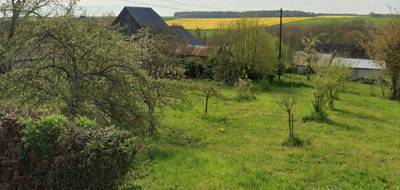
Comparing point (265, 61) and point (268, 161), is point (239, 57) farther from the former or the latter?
point (268, 161)

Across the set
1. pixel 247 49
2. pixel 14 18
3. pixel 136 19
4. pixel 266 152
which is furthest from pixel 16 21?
pixel 136 19

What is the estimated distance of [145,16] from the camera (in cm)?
4169

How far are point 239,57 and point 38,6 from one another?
20.4 m

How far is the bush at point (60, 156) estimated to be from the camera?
483cm

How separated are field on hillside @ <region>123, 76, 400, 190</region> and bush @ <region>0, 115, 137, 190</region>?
0.66m

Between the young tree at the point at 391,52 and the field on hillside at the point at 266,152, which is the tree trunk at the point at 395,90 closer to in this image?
the young tree at the point at 391,52

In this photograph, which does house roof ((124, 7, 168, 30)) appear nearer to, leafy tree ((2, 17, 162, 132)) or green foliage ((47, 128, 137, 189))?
leafy tree ((2, 17, 162, 132))

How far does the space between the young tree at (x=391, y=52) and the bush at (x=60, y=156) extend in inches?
1066

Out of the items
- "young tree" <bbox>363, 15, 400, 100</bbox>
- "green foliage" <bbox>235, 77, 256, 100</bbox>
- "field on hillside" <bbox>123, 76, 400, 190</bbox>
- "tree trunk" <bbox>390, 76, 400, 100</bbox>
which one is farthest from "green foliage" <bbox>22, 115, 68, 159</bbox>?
"tree trunk" <bbox>390, 76, 400, 100</bbox>

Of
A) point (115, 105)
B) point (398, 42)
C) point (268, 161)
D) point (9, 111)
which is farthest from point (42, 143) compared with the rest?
point (398, 42)

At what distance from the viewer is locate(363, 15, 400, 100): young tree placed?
94.4 ft

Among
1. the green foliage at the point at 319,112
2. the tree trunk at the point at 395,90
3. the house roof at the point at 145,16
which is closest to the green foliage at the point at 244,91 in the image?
the green foliage at the point at 319,112

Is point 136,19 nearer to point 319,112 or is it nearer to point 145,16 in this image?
point 145,16

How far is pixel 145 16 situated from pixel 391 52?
2146cm
